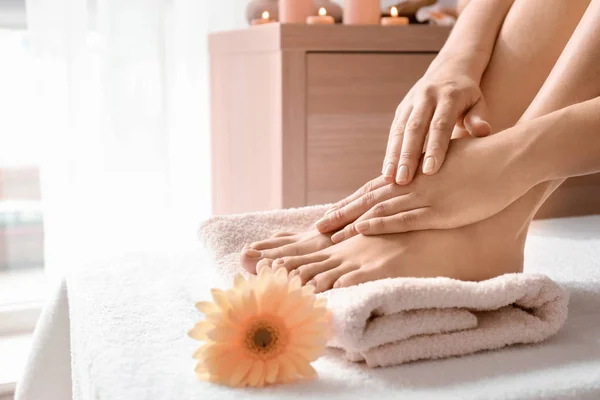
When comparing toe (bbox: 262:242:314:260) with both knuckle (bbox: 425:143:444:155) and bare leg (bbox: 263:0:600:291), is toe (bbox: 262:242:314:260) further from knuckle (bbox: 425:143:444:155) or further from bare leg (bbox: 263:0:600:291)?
knuckle (bbox: 425:143:444:155)

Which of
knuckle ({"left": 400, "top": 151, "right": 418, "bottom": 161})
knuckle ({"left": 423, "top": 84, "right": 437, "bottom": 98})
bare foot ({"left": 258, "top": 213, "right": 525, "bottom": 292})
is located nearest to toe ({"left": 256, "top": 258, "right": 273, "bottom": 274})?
bare foot ({"left": 258, "top": 213, "right": 525, "bottom": 292})

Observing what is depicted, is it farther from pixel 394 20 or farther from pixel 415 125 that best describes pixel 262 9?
pixel 415 125

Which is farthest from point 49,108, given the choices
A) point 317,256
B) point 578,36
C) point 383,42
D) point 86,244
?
point 578,36

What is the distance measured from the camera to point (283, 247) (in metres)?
0.96

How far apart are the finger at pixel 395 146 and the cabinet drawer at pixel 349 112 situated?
584 millimetres

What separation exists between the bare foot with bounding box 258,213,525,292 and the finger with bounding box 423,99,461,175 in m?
0.08

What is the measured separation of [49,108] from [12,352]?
2.02 feet

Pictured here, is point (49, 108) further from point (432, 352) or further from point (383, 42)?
point (432, 352)

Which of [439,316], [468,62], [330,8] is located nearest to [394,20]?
[330,8]

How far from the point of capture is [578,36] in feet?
3.14

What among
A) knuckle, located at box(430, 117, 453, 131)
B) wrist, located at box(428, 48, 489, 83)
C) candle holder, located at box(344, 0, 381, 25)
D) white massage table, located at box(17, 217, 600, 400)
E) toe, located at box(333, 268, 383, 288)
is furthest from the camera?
candle holder, located at box(344, 0, 381, 25)

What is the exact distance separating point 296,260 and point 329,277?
66 mm

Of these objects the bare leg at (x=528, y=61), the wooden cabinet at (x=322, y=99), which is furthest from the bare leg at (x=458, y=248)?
the wooden cabinet at (x=322, y=99)

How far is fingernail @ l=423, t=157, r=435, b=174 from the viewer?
35.8 inches
